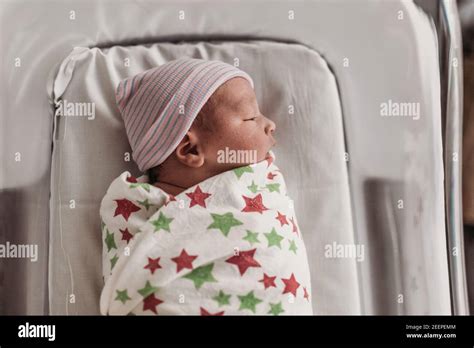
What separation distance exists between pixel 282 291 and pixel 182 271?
0.51ft

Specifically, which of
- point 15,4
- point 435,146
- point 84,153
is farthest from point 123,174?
point 435,146

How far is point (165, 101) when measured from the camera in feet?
3.28

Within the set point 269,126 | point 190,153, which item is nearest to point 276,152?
point 269,126

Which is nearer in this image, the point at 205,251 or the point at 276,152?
the point at 205,251

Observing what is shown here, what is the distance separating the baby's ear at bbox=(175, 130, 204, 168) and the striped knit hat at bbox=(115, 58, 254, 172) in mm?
14

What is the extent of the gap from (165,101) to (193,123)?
0.19 feet

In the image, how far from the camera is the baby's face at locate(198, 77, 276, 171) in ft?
3.30

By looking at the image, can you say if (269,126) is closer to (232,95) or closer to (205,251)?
(232,95)

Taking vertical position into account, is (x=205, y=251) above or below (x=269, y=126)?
below

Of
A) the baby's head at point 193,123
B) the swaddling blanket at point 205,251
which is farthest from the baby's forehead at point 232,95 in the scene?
the swaddling blanket at point 205,251

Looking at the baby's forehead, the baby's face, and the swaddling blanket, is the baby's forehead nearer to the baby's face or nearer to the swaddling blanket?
the baby's face

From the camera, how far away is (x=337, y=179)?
108 cm

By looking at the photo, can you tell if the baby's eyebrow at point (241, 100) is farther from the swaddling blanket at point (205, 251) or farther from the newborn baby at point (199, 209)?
the swaddling blanket at point (205, 251)

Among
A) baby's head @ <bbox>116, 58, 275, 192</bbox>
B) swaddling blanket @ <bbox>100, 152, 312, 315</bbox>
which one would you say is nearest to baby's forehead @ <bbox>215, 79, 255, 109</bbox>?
baby's head @ <bbox>116, 58, 275, 192</bbox>
